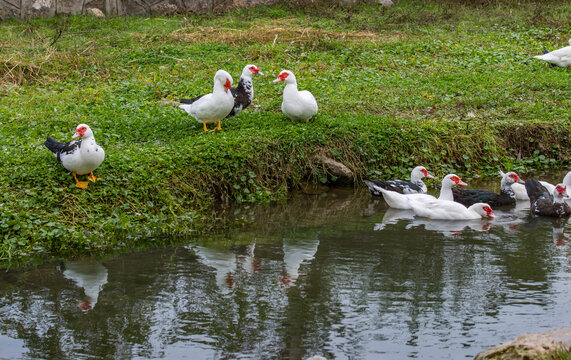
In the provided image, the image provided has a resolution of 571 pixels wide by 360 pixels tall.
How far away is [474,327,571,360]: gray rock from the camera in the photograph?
4609 millimetres

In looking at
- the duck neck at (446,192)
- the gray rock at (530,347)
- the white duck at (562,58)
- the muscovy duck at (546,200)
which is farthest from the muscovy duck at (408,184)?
the white duck at (562,58)

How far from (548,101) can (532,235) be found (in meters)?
4.83

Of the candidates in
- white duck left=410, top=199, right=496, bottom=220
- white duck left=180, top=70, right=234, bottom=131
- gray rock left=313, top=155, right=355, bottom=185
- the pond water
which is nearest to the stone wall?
white duck left=180, top=70, right=234, bottom=131

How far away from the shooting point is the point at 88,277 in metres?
6.88

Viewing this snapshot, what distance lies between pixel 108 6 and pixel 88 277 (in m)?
13.4

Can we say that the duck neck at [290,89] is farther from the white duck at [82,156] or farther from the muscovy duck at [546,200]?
the muscovy duck at [546,200]

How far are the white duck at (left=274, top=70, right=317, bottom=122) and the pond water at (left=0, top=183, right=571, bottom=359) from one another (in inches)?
95.7

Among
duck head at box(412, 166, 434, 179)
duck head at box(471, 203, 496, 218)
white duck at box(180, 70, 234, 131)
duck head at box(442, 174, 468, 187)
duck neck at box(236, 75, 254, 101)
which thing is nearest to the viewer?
duck head at box(471, 203, 496, 218)

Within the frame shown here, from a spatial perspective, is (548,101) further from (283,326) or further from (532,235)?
(283,326)

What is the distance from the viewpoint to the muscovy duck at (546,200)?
8984 millimetres

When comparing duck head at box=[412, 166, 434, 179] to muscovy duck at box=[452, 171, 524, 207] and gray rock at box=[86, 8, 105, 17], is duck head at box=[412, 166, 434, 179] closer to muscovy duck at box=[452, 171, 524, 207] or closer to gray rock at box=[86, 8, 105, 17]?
muscovy duck at box=[452, 171, 524, 207]

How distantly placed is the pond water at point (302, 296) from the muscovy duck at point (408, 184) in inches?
41.6

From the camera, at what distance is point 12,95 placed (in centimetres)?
1238

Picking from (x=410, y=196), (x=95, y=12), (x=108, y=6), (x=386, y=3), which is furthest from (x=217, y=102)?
(x=386, y=3)
